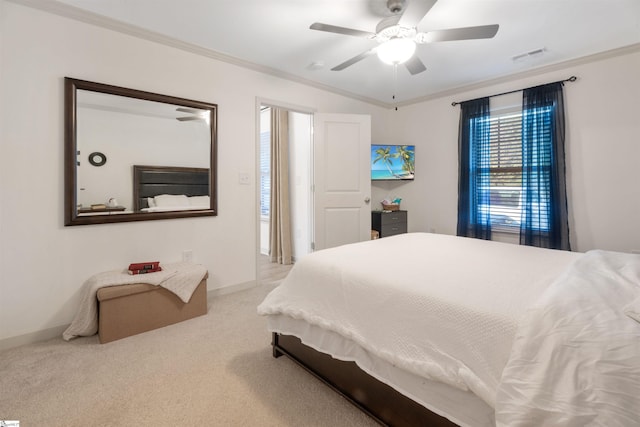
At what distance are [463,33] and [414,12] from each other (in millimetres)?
375

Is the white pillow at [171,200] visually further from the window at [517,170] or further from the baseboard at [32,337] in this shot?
the window at [517,170]

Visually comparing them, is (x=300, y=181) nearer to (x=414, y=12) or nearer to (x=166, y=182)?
(x=166, y=182)

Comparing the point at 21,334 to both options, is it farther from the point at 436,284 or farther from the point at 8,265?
the point at 436,284

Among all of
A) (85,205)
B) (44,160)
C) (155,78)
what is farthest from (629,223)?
(44,160)

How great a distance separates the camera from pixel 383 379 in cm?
128

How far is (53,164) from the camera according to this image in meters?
2.21

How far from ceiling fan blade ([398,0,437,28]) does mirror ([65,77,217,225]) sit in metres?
1.92

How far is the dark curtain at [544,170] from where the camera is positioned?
3186mm

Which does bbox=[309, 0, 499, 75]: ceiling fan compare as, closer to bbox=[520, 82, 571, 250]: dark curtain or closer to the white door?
the white door

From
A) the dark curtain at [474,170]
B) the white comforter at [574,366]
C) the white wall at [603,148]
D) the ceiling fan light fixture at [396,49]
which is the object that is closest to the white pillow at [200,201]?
the ceiling fan light fixture at [396,49]

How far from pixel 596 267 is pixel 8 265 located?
3.57 meters

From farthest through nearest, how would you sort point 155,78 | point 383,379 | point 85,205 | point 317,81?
point 317,81 < point 155,78 < point 85,205 < point 383,379

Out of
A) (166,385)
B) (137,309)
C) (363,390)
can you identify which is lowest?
(166,385)

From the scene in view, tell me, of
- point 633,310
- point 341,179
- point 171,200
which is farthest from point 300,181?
point 633,310
